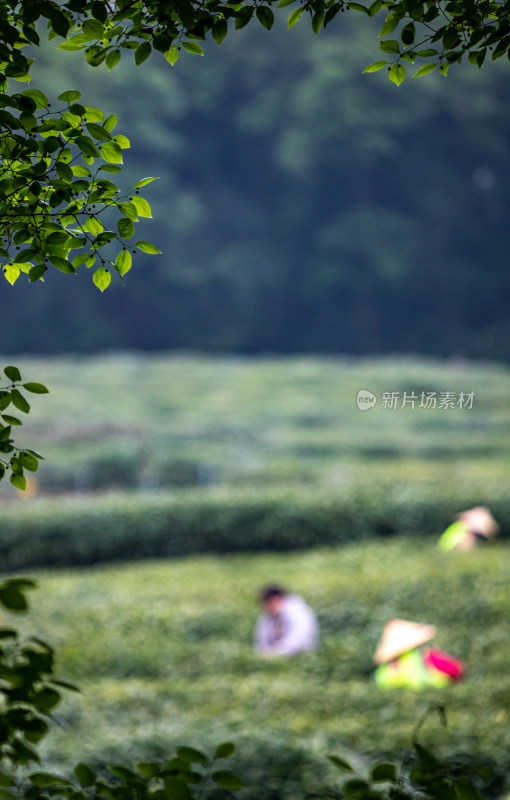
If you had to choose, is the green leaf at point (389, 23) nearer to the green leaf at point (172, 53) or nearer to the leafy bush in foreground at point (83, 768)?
the green leaf at point (172, 53)

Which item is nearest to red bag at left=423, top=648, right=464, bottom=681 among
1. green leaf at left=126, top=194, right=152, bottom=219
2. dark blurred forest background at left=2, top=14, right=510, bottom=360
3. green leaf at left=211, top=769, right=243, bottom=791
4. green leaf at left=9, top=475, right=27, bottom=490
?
green leaf at left=211, top=769, right=243, bottom=791

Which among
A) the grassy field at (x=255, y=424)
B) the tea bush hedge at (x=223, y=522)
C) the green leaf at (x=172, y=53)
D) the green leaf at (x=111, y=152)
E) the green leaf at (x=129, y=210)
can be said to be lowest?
the green leaf at (x=129, y=210)

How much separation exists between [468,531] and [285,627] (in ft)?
11.0

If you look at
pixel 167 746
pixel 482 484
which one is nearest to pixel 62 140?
pixel 167 746

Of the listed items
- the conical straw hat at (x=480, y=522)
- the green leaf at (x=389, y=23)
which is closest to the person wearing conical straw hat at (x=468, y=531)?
the conical straw hat at (x=480, y=522)

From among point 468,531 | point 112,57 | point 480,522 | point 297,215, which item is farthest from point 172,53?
point 297,215

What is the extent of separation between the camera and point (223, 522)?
27.3 feet

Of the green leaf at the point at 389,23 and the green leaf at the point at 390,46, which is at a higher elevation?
the green leaf at the point at 389,23

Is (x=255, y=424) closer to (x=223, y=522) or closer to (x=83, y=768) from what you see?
(x=223, y=522)

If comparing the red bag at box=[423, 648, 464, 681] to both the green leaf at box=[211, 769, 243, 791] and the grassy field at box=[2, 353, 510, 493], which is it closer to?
the green leaf at box=[211, 769, 243, 791]

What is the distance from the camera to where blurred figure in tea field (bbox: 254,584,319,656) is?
5031 millimetres

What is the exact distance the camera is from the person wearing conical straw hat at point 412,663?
14.7 feet

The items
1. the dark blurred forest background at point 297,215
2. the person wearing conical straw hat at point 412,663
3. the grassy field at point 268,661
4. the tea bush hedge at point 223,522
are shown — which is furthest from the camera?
the dark blurred forest background at point 297,215

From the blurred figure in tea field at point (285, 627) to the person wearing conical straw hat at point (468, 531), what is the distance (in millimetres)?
2844
